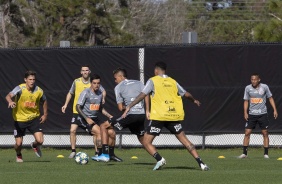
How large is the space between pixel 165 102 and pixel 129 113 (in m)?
1.93

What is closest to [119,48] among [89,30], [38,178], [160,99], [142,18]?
[160,99]

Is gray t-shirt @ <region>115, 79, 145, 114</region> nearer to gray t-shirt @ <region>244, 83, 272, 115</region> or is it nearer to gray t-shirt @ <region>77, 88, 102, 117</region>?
gray t-shirt @ <region>77, 88, 102, 117</region>

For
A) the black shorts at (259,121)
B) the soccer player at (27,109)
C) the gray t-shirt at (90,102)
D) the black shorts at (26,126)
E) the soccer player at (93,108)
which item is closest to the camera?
the soccer player at (27,109)

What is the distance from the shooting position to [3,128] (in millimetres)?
24172

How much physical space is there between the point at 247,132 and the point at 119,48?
517 cm

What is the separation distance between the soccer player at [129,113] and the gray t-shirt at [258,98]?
3865mm

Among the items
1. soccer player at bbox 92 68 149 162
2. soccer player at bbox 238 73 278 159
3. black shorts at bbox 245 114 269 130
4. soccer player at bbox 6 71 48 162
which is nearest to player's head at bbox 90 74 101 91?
soccer player at bbox 92 68 149 162

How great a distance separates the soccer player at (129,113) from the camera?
17.2 metres

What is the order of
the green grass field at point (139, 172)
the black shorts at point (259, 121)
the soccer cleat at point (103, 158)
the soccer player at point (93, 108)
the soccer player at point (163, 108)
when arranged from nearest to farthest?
the green grass field at point (139, 172) → the soccer player at point (163, 108) → the soccer cleat at point (103, 158) → the soccer player at point (93, 108) → the black shorts at point (259, 121)

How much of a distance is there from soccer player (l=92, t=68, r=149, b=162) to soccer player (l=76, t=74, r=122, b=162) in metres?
0.43

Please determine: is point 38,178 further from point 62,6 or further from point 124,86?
point 62,6

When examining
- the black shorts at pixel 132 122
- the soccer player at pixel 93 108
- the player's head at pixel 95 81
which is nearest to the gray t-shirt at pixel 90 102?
the soccer player at pixel 93 108

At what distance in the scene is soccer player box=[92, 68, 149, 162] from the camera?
1725cm

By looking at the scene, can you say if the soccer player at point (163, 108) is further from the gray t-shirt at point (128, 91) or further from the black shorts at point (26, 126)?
the black shorts at point (26, 126)
